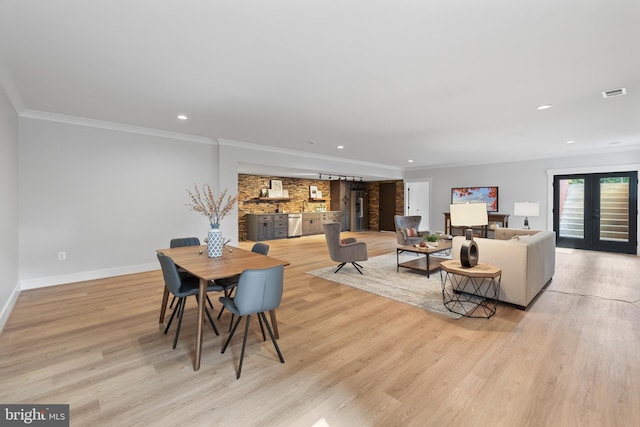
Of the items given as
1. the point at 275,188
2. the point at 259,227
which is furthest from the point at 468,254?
the point at 275,188

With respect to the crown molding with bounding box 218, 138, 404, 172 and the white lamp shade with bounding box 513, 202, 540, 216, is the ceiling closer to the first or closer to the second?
the crown molding with bounding box 218, 138, 404, 172

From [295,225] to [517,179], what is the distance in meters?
6.99

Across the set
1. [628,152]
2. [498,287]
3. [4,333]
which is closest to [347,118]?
[498,287]

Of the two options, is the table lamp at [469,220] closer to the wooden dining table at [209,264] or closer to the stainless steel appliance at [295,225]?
the wooden dining table at [209,264]

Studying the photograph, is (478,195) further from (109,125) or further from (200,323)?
(109,125)

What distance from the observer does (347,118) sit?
4.30 m

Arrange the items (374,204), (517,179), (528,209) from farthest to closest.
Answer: (374,204)
(517,179)
(528,209)

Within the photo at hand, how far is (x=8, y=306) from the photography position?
3256 mm

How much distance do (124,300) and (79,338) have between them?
3.38 feet

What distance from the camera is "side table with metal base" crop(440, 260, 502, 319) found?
3.15 m

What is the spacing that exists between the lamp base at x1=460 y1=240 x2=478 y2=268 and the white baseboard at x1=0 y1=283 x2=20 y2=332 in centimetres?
486

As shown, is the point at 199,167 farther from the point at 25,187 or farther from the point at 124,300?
the point at 124,300

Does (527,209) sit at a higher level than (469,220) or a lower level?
higher

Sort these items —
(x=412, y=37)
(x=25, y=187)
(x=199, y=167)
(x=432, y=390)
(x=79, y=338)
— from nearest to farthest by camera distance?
(x=432, y=390) < (x=412, y=37) < (x=79, y=338) < (x=25, y=187) < (x=199, y=167)
